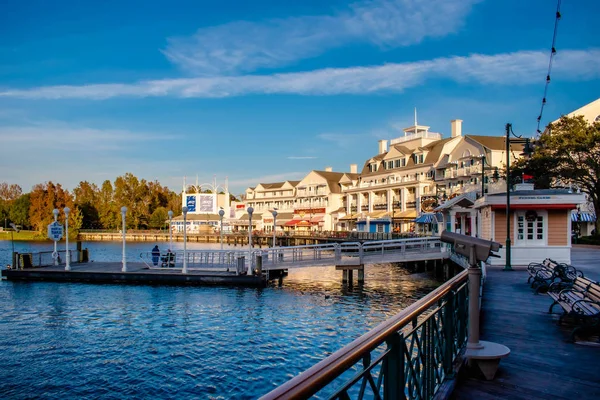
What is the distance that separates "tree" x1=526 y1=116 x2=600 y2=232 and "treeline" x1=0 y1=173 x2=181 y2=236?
9744cm

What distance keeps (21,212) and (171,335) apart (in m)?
124

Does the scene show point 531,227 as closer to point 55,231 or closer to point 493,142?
point 55,231

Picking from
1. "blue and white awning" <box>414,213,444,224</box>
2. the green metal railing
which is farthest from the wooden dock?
"blue and white awning" <box>414,213,444,224</box>

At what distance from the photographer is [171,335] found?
16797 mm

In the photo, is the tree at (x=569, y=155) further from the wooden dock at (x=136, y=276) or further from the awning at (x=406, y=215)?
the wooden dock at (x=136, y=276)

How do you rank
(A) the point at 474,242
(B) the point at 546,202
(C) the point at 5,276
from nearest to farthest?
(A) the point at 474,242
(B) the point at 546,202
(C) the point at 5,276

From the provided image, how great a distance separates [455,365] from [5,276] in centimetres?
3337

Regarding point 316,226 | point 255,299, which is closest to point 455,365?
point 255,299

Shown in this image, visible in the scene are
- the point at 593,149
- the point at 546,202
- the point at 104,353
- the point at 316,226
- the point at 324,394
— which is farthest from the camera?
the point at 316,226

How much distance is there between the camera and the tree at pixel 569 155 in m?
44.0

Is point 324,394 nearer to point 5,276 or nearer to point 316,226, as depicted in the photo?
point 5,276

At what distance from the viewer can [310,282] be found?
32.1 meters

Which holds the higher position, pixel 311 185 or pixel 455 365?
pixel 311 185

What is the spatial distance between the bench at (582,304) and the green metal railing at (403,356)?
2.54 meters
